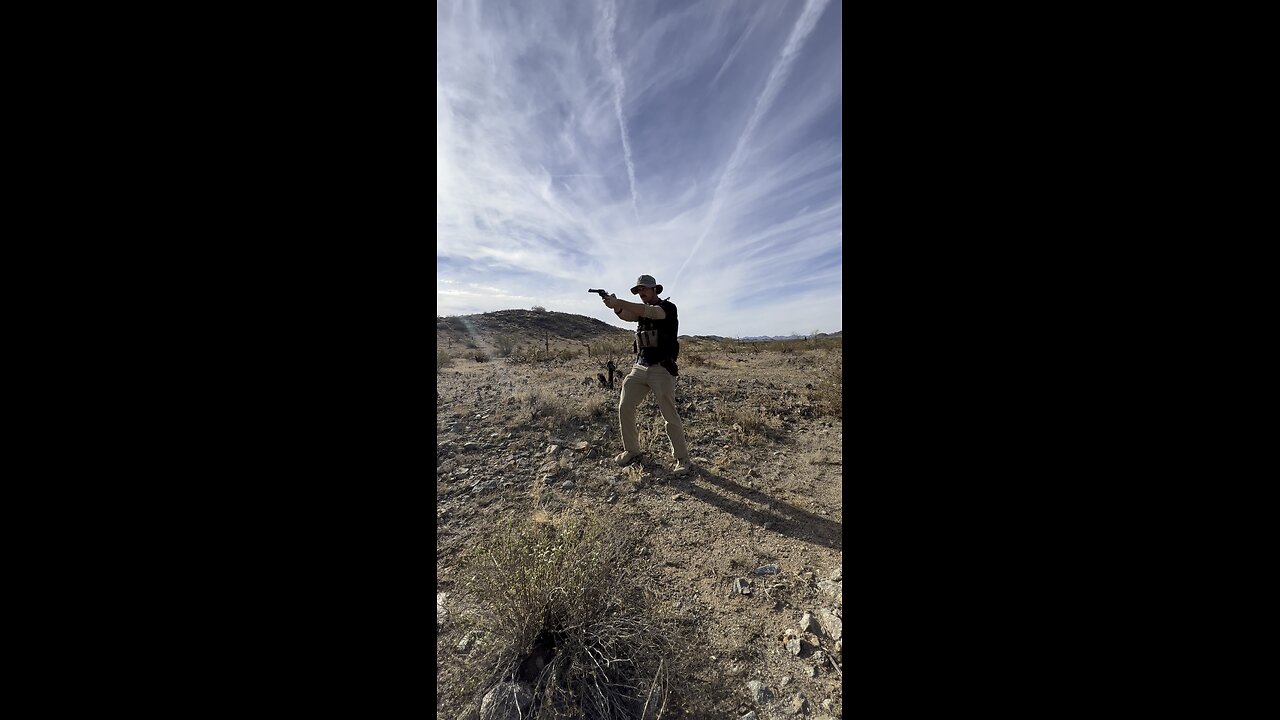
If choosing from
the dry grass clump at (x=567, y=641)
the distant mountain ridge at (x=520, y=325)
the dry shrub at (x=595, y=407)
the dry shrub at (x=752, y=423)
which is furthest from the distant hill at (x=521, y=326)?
the dry grass clump at (x=567, y=641)

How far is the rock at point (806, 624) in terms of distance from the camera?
2.08 meters

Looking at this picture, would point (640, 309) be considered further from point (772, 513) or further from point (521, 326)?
point (521, 326)

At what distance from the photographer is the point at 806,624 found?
6.88ft

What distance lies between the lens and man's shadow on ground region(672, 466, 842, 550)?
301 centimetres

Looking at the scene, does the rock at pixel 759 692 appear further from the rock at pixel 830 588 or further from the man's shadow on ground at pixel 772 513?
the man's shadow on ground at pixel 772 513

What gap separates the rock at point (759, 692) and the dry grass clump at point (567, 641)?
258 mm
